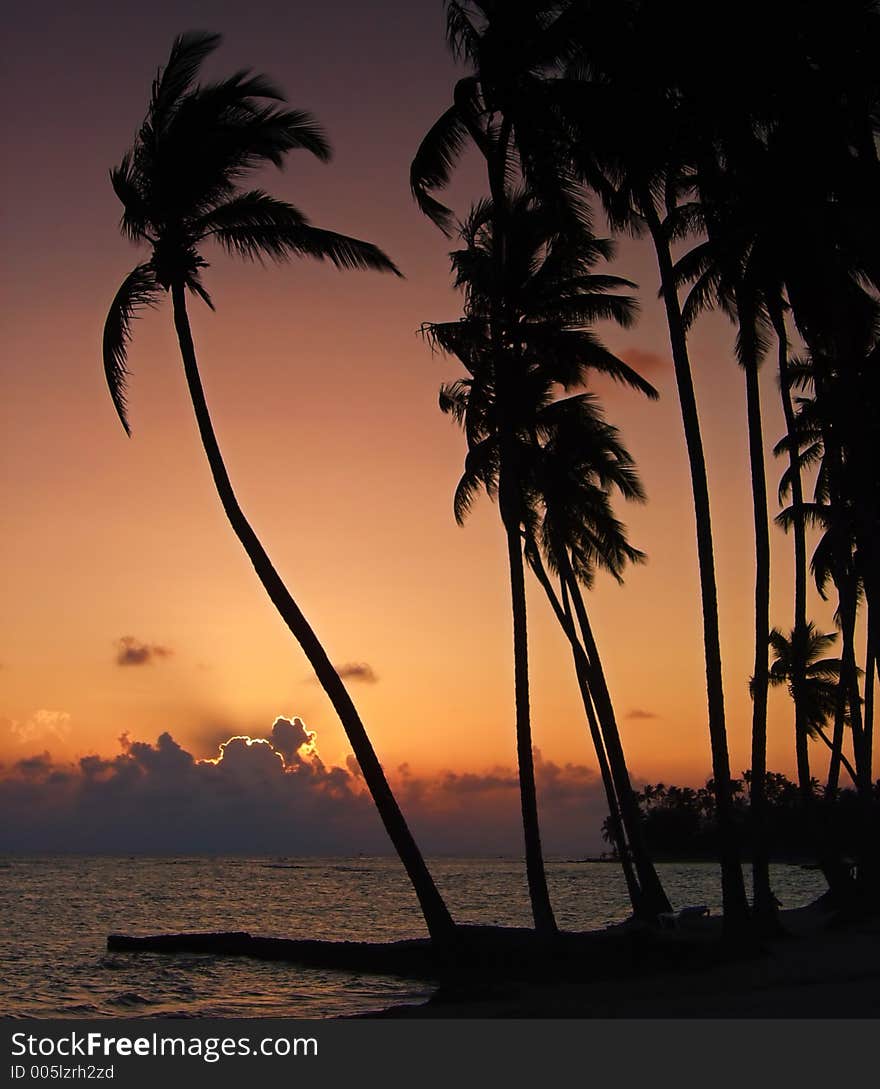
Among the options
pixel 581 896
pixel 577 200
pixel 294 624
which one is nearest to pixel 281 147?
pixel 577 200

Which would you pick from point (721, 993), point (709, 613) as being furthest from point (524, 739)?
point (721, 993)

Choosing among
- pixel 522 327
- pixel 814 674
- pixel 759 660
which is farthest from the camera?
pixel 814 674

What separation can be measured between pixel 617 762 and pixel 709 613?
1026 cm

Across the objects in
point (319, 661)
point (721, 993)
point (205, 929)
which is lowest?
point (205, 929)

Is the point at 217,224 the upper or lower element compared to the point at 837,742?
upper

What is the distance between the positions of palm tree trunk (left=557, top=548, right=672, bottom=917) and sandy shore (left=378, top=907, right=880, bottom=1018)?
29.7 feet

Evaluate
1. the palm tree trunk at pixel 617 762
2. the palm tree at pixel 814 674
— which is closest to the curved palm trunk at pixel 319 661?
the palm tree trunk at pixel 617 762

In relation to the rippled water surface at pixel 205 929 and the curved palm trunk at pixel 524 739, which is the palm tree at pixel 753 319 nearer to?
the curved palm trunk at pixel 524 739

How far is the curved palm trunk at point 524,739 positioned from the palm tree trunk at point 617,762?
6.98 meters

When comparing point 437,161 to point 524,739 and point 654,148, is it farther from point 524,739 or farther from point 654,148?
point 524,739

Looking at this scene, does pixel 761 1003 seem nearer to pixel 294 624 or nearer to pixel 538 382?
pixel 294 624

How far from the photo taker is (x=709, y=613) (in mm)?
16844

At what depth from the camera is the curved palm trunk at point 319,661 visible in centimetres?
1622

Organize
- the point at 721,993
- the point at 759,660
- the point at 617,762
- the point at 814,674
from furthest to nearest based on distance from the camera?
the point at 814,674 < the point at 617,762 < the point at 759,660 < the point at 721,993
